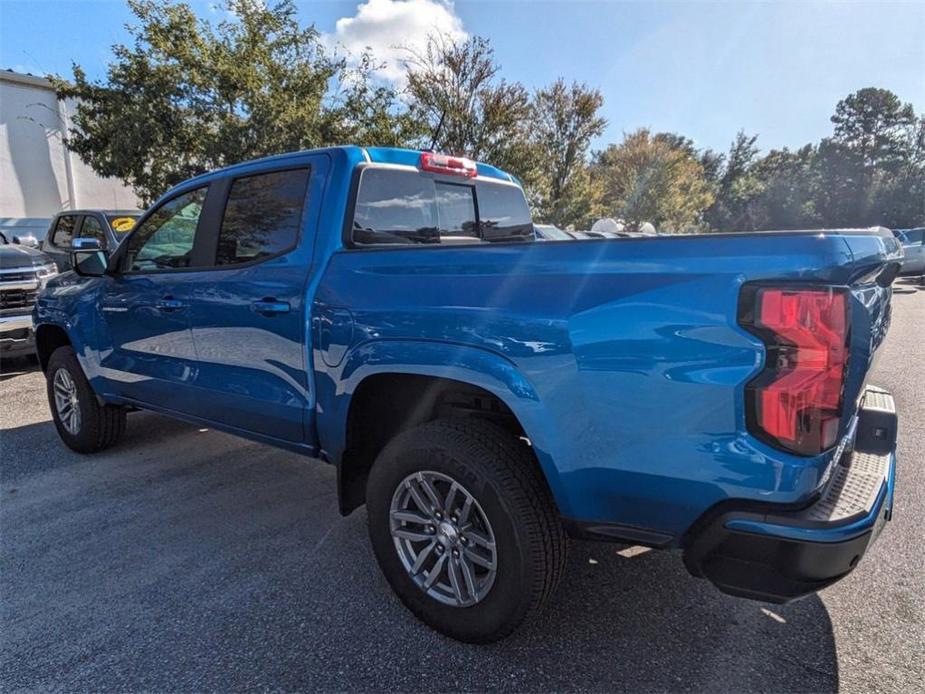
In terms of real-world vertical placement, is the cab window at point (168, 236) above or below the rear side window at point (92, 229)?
below

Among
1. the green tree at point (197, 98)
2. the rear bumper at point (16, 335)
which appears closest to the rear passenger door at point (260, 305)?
the rear bumper at point (16, 335)

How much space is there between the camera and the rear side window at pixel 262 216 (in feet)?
9.42

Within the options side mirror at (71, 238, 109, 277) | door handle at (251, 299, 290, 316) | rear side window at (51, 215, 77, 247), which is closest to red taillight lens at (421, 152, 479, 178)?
door handle at (251, 299, 290, 316)

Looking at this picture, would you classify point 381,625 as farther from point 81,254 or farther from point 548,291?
point 81,254

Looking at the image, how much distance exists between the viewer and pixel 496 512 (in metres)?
2.08

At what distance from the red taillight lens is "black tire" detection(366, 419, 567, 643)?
1602 mm

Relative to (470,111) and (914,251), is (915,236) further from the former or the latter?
(470,111)

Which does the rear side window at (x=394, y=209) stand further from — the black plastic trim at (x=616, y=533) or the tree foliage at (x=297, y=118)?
the tree foliage at (x=297, y=118)

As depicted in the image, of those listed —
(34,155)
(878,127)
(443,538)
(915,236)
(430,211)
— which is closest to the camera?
(443,538)

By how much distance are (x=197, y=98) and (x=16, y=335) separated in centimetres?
825

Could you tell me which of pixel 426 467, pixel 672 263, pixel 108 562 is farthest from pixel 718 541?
pixel 108 562

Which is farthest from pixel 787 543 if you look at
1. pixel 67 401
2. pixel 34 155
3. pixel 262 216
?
pixel 34 155

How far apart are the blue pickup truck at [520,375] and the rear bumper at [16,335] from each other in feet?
14.2

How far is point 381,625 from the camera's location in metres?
2.41
